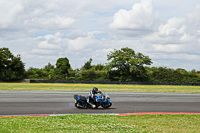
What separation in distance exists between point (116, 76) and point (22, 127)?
2189 inches

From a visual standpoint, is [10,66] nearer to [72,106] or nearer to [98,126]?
[72,106]

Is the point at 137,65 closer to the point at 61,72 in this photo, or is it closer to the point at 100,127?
the point at 61,72

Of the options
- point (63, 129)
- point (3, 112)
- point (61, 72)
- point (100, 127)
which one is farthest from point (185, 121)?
point (61, 72)

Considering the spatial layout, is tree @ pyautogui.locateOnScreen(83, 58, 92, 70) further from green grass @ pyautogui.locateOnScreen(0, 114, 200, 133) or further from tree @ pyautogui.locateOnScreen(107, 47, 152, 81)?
green grass @ pyautogui.locateOnScreen(0, 114, 200, 133)

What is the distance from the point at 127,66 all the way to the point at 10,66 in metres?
30.5

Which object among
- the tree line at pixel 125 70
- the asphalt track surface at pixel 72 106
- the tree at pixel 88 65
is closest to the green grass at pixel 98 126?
the asphalt track surface at pixel 72 106

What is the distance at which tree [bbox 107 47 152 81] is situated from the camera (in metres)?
62.2

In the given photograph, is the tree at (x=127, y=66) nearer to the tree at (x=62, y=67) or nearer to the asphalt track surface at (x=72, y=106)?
the tree at (x=62, y=67)

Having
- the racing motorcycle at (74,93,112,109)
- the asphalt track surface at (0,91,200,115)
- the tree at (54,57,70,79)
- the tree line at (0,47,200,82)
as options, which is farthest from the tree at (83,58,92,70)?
the racing motorcycle at (74,93,112,109)

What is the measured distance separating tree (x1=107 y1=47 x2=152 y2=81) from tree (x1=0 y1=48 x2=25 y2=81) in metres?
23.4

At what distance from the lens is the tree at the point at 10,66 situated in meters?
62.4

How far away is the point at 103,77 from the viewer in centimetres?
6450

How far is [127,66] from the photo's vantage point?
63.5m

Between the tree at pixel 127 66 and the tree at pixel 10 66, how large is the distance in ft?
76.7
